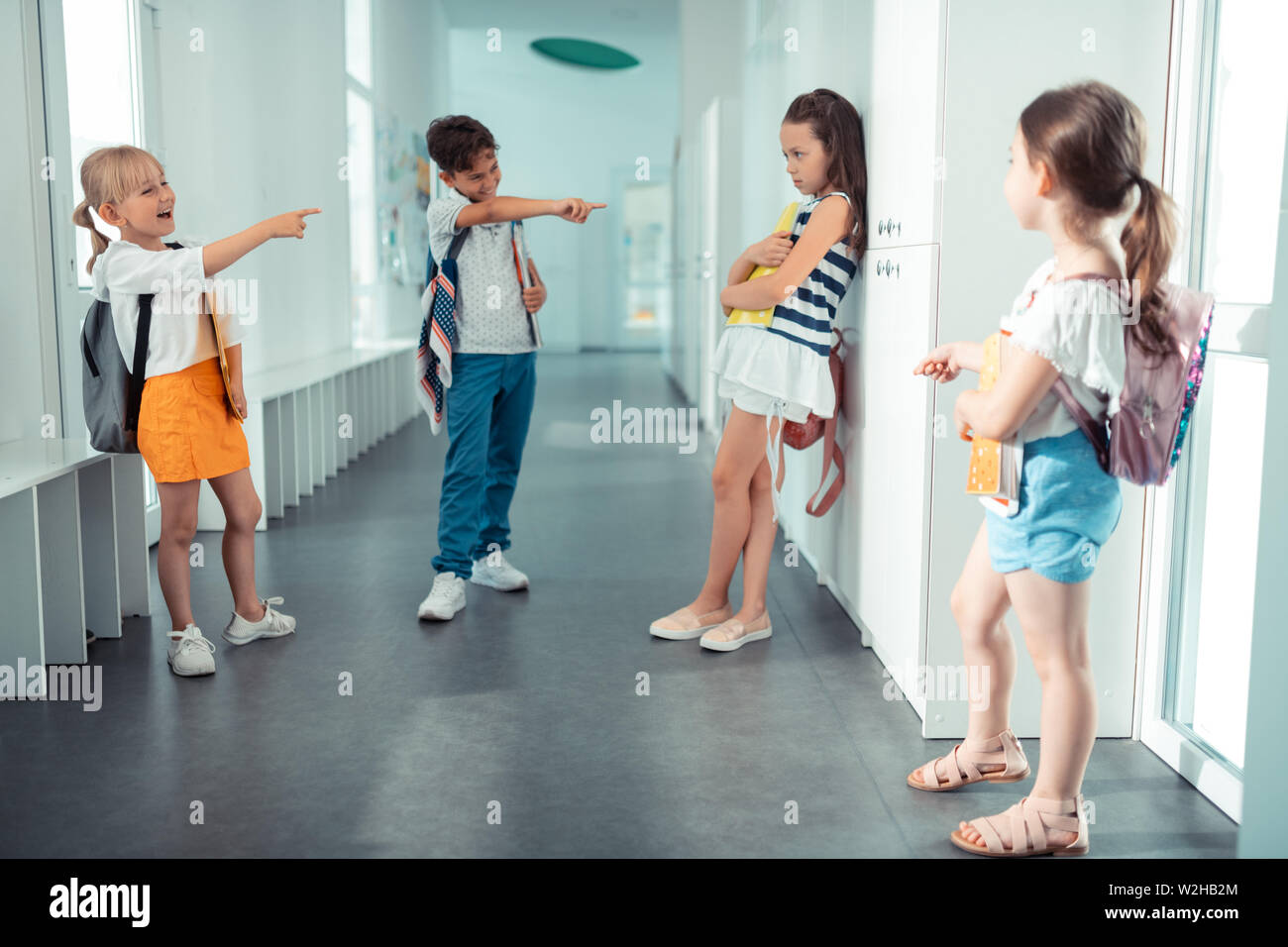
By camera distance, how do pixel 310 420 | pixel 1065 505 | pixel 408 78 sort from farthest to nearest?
pixel 408 78
pixel 310 420
pixel 1065 505

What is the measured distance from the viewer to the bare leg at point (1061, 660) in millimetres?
1739

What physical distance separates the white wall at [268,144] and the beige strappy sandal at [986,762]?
3448mm

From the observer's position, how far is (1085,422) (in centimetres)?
168

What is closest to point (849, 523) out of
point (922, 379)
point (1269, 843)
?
point (922, 379)

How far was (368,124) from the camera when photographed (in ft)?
25.9

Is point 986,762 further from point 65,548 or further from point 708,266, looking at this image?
point 708,266

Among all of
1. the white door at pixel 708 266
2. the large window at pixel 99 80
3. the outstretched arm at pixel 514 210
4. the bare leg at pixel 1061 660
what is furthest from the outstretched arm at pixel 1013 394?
the white door at pixel 708 266

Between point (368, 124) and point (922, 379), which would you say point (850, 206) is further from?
point (368, 124)

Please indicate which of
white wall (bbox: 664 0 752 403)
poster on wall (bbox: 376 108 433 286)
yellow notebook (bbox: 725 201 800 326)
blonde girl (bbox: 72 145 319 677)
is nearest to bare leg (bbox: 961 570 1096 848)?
yellow notebook (bbox: 725 201 800 326)

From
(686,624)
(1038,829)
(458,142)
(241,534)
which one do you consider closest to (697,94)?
(458,142)

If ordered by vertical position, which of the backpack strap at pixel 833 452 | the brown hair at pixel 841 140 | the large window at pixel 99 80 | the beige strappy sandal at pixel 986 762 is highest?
the large window at pixel 99 80

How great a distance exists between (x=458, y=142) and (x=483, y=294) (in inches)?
Answer: 16.1

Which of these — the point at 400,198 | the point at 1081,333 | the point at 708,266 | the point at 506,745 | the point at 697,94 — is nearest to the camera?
the point at 1081,333

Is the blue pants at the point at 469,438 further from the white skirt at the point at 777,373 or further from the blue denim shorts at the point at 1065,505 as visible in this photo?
the blue denim shorts at the point at 1065,505
